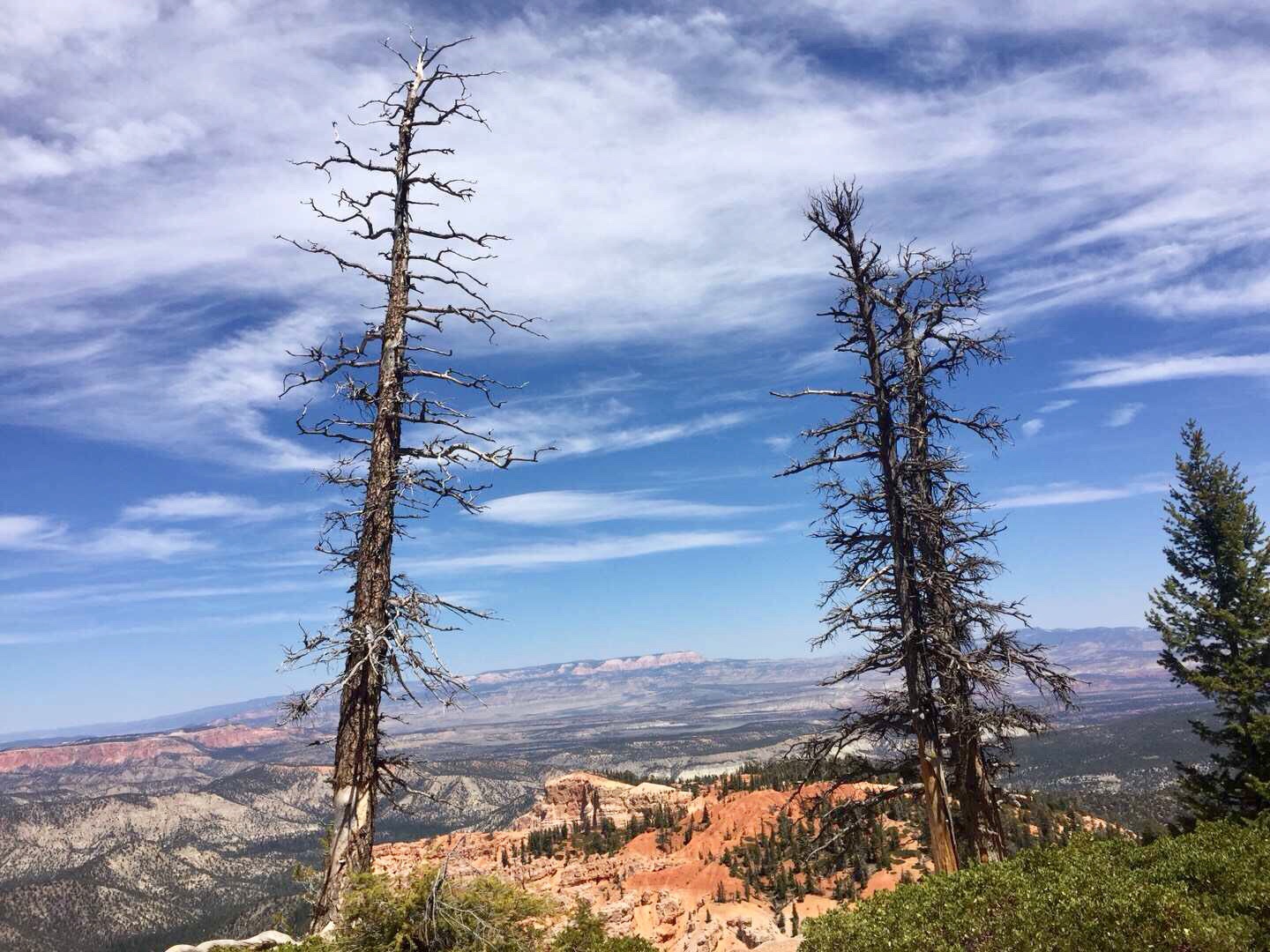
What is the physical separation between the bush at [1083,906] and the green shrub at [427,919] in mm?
3961

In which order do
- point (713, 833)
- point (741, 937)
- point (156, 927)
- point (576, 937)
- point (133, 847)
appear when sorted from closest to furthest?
point (576, 937) < point (741, 937) < point (713, 833) < point (156, 927) < point (133, 847)

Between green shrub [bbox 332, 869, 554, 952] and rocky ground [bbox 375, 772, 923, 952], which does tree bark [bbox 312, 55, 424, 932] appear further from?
rocky ground [bbox 375, 772, 923, 952]

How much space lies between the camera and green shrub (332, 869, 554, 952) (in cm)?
625

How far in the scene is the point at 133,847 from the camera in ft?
513

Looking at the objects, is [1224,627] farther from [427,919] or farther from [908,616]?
[427,919]

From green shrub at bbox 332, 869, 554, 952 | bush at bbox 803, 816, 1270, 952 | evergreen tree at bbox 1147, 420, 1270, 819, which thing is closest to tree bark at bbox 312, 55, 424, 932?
green shrub at bbox 332, 869, 554, 952

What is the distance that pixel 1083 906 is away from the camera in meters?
7.37

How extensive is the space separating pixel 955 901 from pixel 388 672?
697 cm

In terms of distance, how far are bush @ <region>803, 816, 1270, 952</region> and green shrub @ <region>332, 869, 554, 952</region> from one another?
396 cm

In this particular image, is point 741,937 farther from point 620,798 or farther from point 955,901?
point 620,798

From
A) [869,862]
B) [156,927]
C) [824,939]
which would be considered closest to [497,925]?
[824,939]

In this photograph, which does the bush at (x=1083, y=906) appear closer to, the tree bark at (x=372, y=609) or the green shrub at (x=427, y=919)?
the green shrub at (x=427, y=919)

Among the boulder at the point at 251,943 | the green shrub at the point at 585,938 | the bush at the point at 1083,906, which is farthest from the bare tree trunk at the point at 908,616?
the boulder at the point at 251,943

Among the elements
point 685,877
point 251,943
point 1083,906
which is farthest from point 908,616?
point 685,877
